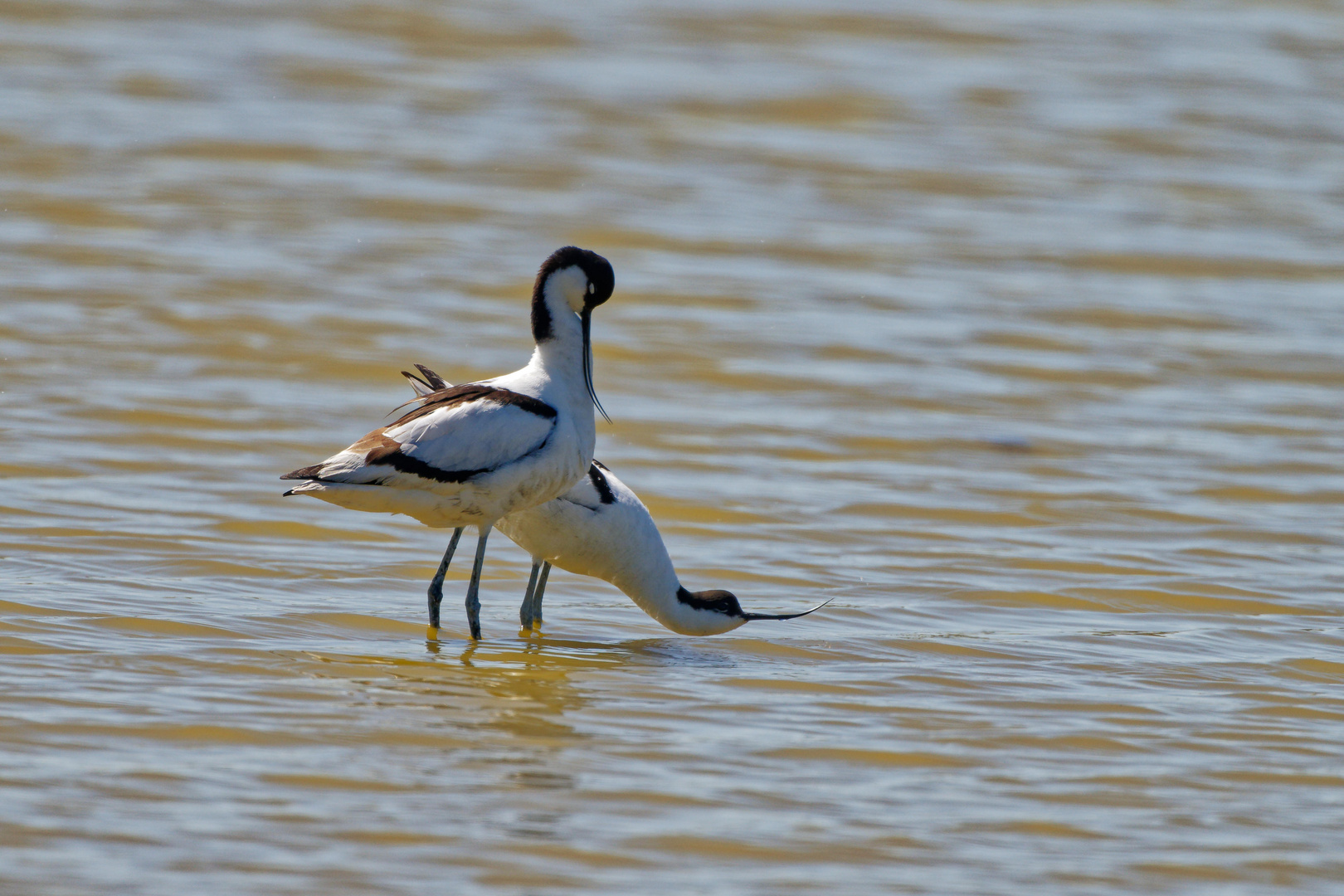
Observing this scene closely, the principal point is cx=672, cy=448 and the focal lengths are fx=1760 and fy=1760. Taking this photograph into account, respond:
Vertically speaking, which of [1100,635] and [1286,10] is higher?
[1286,10]

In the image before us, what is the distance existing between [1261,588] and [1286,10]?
1673 centimetres

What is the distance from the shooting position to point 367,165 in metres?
15.5

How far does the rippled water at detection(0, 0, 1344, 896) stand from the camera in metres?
5.05

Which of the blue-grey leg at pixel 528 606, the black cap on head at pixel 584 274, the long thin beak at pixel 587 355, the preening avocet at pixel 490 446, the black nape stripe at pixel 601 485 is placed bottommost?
the blue-grey leg at pixel 528 606

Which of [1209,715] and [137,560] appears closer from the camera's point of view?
[1209,715]

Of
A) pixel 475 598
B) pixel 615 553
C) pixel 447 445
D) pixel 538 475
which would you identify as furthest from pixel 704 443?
pixel 447 445

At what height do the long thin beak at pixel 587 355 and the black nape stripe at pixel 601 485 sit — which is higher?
the long thin beak at pixel 587 355

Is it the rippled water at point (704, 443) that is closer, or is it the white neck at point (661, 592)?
the rippled water at point (704, 443)

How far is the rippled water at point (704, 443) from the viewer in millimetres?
5051

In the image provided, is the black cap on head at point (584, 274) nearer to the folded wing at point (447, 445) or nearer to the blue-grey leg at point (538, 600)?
the folded wing at point (447, 445)

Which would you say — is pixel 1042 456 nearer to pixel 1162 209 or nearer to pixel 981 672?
pixel 981 672

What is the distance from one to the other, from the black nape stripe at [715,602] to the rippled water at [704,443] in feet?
0.63

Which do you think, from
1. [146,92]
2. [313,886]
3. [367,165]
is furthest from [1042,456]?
[146,92]

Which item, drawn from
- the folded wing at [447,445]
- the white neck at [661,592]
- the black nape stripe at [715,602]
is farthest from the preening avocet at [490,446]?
the black nape stripe at [715,602]
